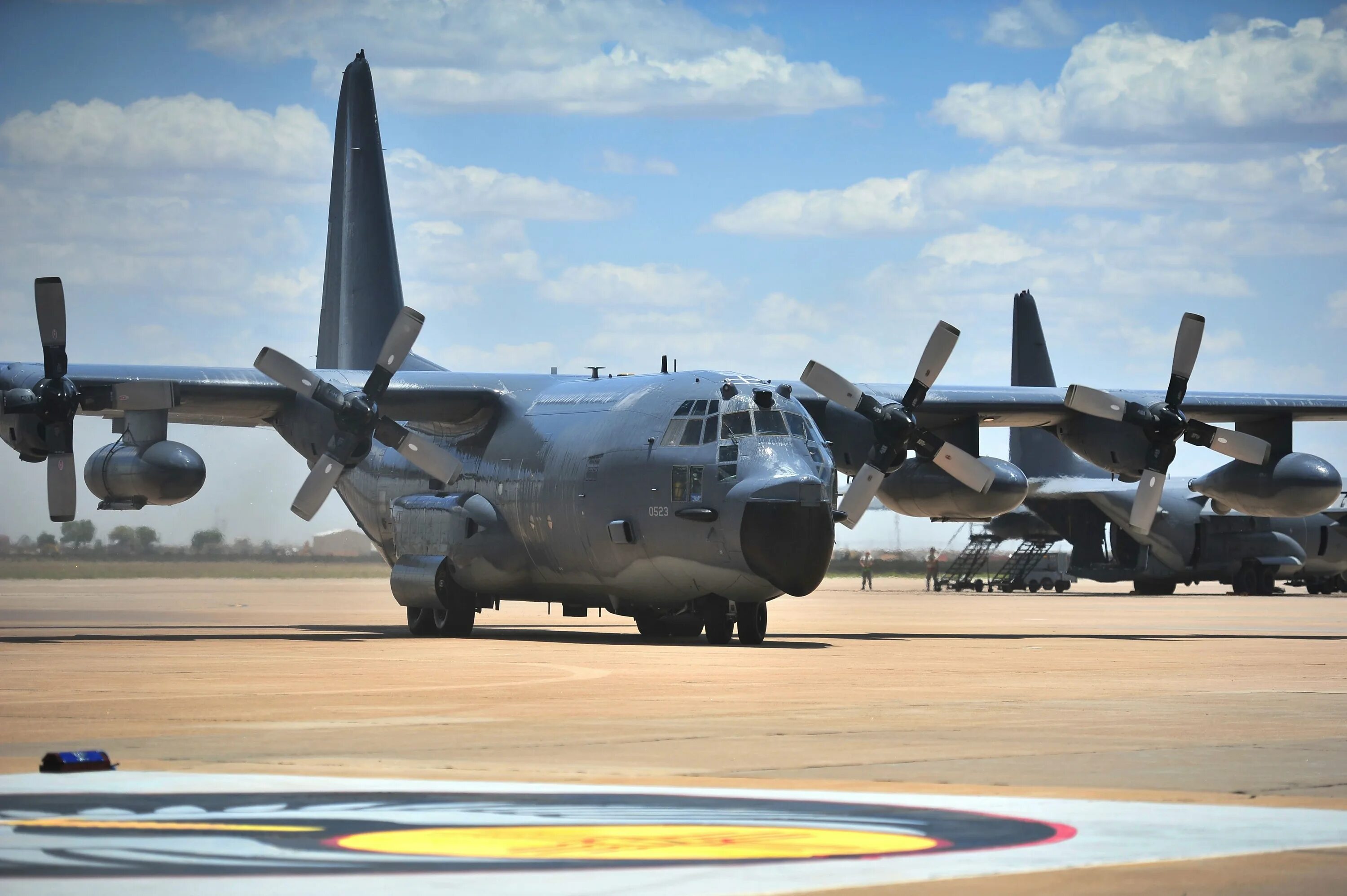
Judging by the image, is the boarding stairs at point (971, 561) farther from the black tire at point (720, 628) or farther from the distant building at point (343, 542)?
the black tire at point (720, 628)

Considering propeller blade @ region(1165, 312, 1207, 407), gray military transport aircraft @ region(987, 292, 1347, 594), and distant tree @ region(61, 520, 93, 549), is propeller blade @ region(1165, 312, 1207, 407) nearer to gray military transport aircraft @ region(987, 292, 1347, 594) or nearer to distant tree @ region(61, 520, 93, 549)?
gray military transport aircraft @ region(987, 292, 1347, 594)

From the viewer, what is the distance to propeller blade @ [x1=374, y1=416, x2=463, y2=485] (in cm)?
2833

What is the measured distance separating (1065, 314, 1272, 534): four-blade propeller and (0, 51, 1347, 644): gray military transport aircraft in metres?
0.05

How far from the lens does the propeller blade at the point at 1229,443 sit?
102ft

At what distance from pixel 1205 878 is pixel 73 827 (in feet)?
15.8

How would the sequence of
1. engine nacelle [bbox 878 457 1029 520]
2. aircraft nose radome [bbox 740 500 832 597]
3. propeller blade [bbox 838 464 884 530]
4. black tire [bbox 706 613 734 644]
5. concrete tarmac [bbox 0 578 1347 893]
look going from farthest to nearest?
engine nacelle [bbox 878 457 1029 520] → propeller blade [bbox 838 464 884 530] → black tire [bbox 706 613 734 644] → aircraft nose radome [bbox 740 500 832 597] → concrete tarmac [bbox 0 578 1347 893]

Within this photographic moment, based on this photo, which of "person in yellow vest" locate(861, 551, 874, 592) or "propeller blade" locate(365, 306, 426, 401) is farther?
"person in yellow vest" locate(861, 551, 874, 592)

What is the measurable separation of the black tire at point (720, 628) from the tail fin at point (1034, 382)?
43.5m

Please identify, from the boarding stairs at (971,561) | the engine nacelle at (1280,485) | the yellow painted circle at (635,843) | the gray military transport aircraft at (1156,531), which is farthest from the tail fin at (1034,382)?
the yellow painted circle at (635,843)

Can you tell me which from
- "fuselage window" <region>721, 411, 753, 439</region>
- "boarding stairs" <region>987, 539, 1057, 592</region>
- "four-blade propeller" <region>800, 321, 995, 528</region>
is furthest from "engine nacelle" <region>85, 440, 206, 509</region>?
"boarding stairs" <region>987, 539, 1057, 592</region>

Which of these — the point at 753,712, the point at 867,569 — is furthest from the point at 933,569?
the point at 753,712

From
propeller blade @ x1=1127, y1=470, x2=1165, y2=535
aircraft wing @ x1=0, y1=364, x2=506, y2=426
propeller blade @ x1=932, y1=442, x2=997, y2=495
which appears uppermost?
aircraft wing @ x1=0, y1=364, x2=506, y2=426

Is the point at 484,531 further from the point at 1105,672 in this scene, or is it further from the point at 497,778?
the point at 497,778

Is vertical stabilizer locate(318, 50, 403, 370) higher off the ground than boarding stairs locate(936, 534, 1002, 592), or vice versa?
vertical stabilizer locate(318, 50, 403, 370)
